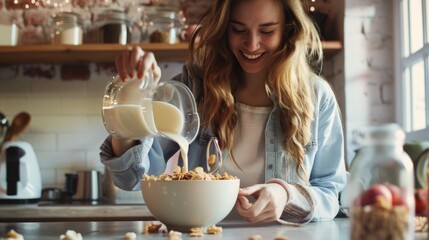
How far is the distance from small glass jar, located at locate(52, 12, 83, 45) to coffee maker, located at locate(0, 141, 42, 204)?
53 cm

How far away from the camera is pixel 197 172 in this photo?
119 centimetres

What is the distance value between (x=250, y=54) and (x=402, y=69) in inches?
45.6

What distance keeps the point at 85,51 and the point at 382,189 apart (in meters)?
2.23

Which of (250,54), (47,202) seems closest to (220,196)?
(250,54)

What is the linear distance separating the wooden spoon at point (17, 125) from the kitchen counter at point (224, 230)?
1.65m

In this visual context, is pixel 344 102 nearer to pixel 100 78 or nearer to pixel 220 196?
pixel 100 78

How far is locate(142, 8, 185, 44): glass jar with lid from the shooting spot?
286 centimetres

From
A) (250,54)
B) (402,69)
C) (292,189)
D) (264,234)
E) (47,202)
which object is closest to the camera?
(264,234)

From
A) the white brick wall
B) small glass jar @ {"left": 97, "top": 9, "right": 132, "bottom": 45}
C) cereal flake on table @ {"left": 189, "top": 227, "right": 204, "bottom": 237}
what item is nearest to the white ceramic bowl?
cereal flake on table @ {"left": 189, "top": 227, "right": 204, "bottom": 237}

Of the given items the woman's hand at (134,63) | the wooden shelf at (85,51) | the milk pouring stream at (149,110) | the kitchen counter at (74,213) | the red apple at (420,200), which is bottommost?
the kitchen counter at (74,213)

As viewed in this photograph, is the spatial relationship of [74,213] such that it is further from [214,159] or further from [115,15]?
[214,159]

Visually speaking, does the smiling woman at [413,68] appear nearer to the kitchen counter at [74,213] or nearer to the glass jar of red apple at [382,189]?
the kitchen counter at [74,213]

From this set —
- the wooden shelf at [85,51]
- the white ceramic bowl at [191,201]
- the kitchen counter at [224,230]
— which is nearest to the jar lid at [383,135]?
the kitchen counter at [224,230]

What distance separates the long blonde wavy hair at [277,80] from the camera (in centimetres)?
164
